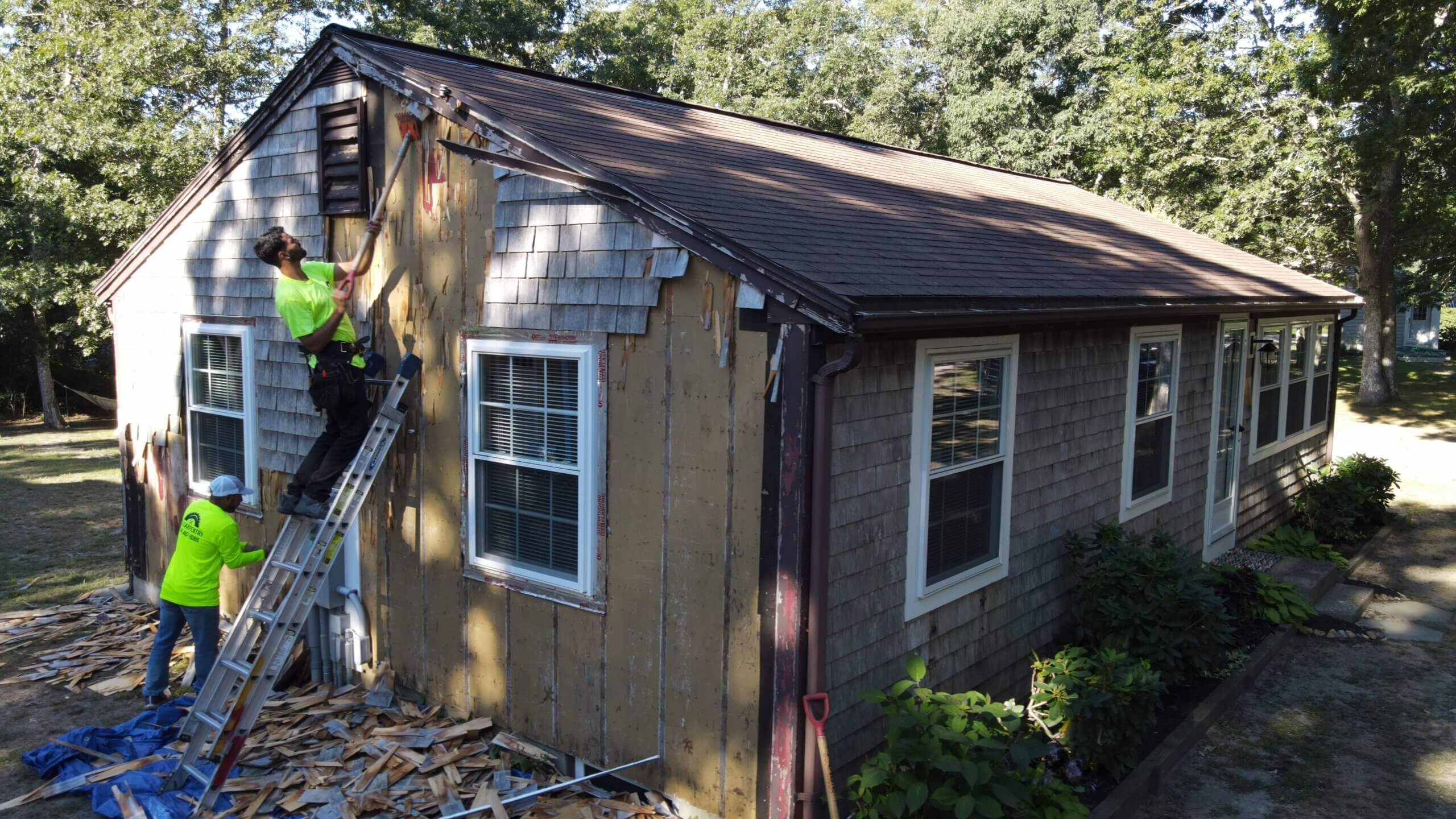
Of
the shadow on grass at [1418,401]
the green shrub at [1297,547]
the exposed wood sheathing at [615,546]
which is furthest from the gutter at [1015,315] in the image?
the shadow on grass at [1418,401]

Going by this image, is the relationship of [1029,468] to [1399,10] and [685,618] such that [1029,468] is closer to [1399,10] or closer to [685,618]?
[685,618]

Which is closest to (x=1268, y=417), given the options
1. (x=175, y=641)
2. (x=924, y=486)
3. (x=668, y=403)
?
(x=924, y=486)

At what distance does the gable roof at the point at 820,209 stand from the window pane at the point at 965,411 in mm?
485

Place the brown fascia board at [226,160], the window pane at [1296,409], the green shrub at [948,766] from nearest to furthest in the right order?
the green shrub at [948,766] → the brown fascia board at [226,160] → the window pane at [1296,409]

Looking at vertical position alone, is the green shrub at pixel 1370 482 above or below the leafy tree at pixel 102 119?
below

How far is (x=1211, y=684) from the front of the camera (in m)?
7.21

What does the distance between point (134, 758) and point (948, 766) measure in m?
4.99

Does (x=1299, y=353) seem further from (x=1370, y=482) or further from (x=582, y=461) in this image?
(x=582, y=461)

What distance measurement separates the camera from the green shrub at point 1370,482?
1194cm

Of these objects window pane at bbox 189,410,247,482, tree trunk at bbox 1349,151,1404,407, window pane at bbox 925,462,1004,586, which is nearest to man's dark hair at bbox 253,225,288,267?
window pane at bbox 189,410,247,482

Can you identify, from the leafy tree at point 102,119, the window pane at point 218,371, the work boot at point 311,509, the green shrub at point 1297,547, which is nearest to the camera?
the work boot at point 311,509

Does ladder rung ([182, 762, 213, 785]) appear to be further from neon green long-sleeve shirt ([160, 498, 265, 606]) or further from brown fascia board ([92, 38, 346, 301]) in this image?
brown fascia board ([92, 38, 346, 301])

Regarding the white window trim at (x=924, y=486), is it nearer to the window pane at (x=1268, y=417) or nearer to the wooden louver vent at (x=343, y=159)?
the wooden louver vent at (x=343, y=159)

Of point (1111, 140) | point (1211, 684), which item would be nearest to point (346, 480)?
point (1211, 684)
